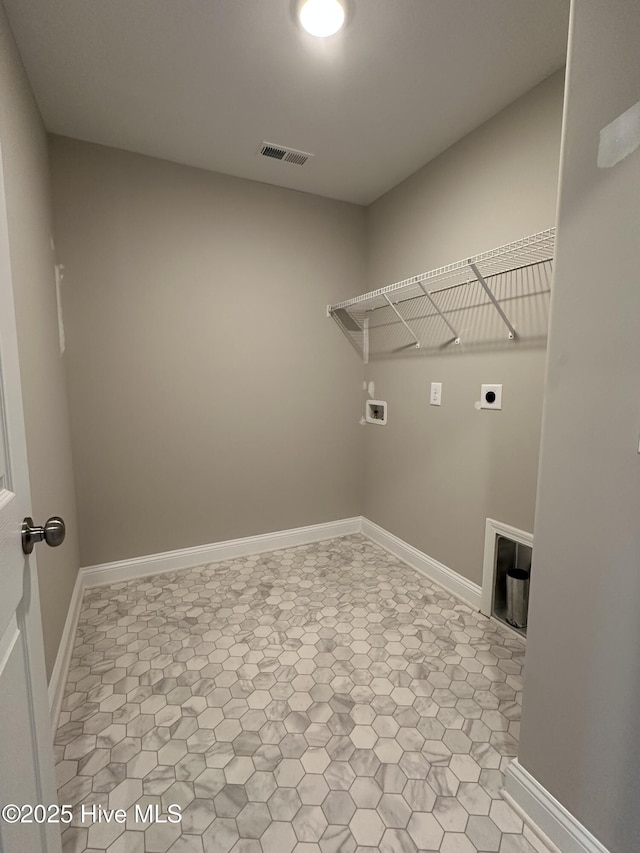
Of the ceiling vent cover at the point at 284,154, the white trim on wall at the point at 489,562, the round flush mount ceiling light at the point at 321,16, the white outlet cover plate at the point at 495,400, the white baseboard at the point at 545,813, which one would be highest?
the ceiling vent cover at the point at 284,154

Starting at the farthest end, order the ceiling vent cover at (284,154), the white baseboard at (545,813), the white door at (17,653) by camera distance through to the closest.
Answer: the ceiling vent cover at (284,154), the white baseboard at (545,813), the white door at (17,653)

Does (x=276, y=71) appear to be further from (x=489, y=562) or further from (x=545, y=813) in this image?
(x=545, y=813)

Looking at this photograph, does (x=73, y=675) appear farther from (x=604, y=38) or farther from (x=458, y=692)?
(x=604, y=38)

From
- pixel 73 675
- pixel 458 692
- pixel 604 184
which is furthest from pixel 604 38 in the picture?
pixel 73 675

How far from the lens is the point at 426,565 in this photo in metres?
2.37

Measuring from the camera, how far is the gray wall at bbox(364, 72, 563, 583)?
1700 millimetres

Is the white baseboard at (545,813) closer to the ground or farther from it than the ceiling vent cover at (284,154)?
closer to the ground

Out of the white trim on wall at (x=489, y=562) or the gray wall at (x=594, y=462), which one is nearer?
the gray wall at (x=594, y=462)

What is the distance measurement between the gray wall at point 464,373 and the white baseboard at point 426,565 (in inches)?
1.8

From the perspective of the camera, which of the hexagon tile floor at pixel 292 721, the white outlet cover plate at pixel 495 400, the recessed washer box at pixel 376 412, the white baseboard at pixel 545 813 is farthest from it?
the recessed washer box at pixel 376 412

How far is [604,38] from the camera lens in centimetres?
83

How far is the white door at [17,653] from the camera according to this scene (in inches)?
25.3

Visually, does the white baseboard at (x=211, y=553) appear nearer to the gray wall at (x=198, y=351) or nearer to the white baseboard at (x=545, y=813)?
the gray wall at (x=198, y=351)

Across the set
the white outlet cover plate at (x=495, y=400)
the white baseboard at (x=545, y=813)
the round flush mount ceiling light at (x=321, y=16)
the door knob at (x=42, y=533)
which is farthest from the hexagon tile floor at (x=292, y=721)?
the round flush mount ceiling light at (x=321, y=16)
